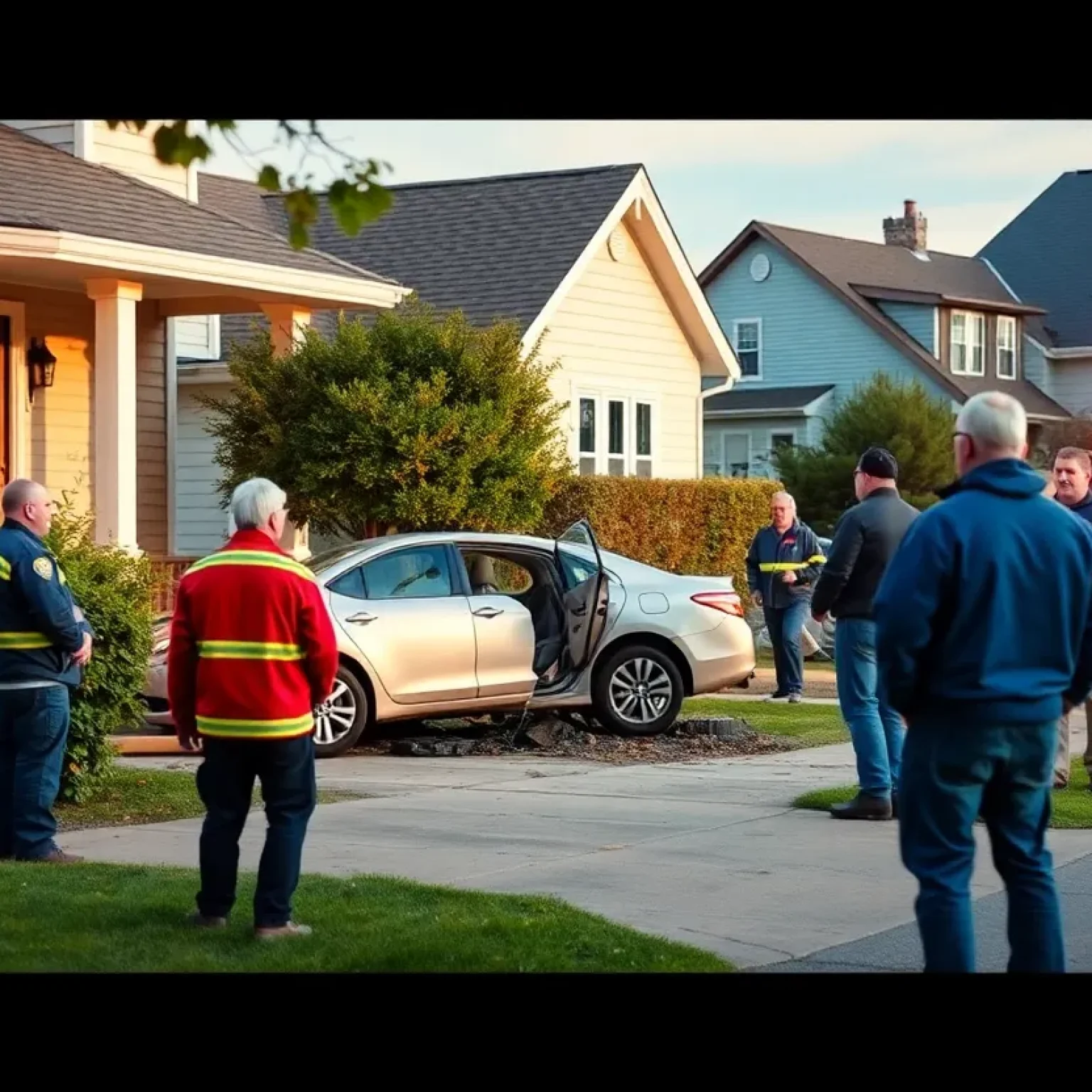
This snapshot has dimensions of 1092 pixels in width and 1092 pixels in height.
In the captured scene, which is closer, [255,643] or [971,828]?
[971,828]

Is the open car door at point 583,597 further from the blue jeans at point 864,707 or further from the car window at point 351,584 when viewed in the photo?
the blue jeans at point 864,707

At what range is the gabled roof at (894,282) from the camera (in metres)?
44.1

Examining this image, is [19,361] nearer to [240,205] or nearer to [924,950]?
[240,205]

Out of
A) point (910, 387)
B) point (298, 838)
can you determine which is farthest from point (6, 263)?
point (910, 387)

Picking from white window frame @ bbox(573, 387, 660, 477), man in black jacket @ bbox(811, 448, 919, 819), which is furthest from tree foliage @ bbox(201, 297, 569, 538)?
man in black jacket @ bbox(811, 448, 919, 819)

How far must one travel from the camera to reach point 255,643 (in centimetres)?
763

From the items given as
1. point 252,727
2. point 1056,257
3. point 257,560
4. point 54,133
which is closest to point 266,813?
point 252,727

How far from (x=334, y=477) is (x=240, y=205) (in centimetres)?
1161

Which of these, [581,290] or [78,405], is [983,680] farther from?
[581,290]

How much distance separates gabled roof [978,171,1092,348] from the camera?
48562mm

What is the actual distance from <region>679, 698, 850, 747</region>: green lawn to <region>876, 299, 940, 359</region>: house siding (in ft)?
87.7

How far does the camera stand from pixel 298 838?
7664mm

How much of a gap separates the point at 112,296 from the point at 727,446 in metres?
28.3

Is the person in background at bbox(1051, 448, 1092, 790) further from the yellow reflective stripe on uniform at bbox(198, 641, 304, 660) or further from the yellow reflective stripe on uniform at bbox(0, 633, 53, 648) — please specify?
the yellow reflective stripe on uniform at bbox(0, 633, 53, 648)
